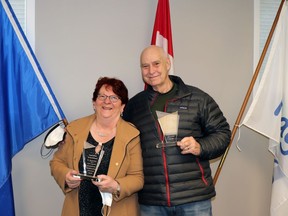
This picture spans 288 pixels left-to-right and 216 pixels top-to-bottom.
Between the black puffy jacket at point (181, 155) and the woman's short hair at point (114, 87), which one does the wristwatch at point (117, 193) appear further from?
the woman's short hair at point (114, 87)

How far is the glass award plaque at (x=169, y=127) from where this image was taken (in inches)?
66.4

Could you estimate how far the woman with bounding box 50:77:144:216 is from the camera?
1646mm

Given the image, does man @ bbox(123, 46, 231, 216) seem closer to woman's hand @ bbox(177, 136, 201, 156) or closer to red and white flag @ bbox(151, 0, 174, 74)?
woman's hand @ bbox(177, 136, 201, 156)

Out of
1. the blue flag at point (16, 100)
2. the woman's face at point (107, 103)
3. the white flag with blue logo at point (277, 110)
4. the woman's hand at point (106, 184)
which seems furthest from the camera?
the white flag with blue logo at point (277, 110)

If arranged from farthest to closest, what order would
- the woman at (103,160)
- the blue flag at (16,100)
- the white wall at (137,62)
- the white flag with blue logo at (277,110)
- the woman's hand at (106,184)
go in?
the white wall at (137,62)
the white flag with blue logo at (277,110)
the blue flag at (16,100)
the woman at (103,160)
the woman's hand at (106,184)

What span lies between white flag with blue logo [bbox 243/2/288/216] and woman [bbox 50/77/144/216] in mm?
912

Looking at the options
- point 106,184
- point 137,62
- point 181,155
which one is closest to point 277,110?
point 181,155

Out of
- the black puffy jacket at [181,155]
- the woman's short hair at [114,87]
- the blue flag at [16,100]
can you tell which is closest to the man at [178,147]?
the black puffy jacket at [181,155]

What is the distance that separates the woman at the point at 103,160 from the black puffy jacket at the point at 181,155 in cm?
7

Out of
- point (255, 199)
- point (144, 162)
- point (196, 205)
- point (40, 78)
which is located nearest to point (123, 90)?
point (144, 162)

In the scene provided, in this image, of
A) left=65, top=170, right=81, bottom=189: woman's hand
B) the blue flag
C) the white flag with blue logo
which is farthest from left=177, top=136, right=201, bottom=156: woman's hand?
the blue flag

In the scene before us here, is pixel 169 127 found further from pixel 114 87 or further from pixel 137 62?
pixel 137 62

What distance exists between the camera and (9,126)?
1972 mm

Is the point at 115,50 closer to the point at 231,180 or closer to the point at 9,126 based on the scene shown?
the point at 9,126
